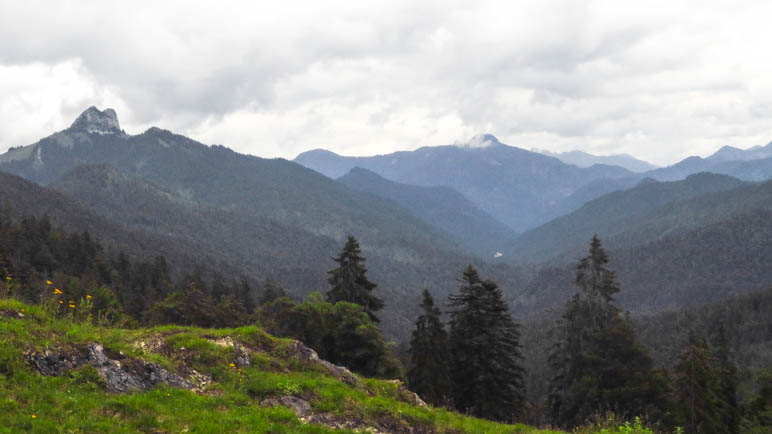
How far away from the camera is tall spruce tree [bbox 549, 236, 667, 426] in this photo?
117ft

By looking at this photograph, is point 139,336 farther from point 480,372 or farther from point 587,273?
point 587,273

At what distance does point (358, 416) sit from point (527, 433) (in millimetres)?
5231

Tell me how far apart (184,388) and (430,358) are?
951 inches

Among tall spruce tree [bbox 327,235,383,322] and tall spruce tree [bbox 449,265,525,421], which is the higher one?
tall spruce tree [bbox 327,235,383,322]

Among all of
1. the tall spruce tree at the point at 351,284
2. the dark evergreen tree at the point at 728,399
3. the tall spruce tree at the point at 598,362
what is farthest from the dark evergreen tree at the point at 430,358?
the dark evergreen tree at the point at 728,399

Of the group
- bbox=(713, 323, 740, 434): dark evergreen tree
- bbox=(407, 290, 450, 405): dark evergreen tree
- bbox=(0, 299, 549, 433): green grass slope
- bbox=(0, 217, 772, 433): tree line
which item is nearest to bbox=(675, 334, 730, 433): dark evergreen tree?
bbox=(0, 217, 772, 433): tree line

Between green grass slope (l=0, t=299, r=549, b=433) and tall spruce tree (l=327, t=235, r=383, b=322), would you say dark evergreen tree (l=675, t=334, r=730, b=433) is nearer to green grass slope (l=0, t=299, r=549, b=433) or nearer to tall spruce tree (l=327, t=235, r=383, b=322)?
tall spruce tree (l=327, t=235, r=383, b=322)

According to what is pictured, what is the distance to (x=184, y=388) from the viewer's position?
524 inches

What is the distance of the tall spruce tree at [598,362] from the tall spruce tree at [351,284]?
17227mm

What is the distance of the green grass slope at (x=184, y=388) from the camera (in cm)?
1075

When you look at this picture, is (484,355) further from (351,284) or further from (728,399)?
(728,399)

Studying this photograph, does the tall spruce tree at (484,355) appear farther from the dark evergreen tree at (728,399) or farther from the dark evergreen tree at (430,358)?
the dark evergreen tree at (728,399)

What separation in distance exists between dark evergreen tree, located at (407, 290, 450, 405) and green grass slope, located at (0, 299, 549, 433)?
57.0 ft

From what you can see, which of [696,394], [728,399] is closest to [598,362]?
[696,394]
